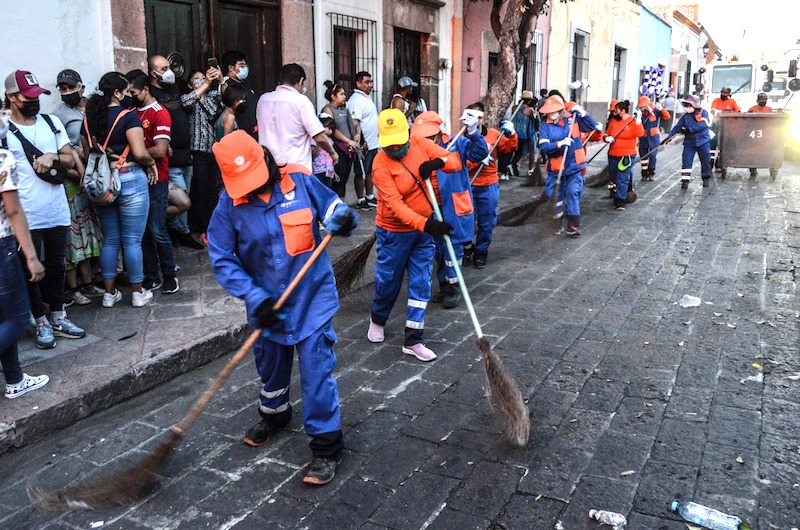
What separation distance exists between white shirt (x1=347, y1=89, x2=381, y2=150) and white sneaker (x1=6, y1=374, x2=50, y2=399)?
6.20m

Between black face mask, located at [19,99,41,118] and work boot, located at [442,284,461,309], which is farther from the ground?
black face mask, located at [19,99,41,118]

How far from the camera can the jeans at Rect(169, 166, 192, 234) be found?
6.98 meters

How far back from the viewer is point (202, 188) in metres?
7.54

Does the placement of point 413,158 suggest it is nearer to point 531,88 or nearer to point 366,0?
point 366,0

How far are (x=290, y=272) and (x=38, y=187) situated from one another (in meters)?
2.26

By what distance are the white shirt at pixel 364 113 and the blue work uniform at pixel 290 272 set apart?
6.54 m

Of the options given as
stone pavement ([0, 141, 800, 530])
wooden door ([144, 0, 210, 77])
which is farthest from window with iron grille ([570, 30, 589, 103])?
stone pavement ([0, 141, 800, 530])

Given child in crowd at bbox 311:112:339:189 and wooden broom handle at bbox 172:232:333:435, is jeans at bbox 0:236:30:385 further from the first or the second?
child in crowd at bbox 311:112:339:189

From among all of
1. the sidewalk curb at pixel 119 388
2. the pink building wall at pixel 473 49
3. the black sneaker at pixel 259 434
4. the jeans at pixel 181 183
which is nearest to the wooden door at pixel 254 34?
the jeans at pixel 181 183

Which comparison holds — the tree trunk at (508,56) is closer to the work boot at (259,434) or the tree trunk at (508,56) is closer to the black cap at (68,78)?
the black cap at (68,78)

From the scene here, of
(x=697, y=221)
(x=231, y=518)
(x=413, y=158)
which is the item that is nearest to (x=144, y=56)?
(x=413, y=158)

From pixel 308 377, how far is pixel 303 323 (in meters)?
0.25

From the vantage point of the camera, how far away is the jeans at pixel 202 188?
24.3 ft

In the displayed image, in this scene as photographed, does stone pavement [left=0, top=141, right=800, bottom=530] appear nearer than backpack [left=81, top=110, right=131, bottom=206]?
Yes
